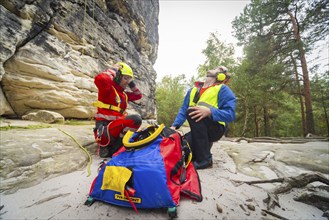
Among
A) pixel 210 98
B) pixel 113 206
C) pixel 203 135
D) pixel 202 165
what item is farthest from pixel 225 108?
pixel 113 206

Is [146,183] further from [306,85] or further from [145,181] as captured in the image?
[306,85]

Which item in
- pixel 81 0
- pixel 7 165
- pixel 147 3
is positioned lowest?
pixel 7 165

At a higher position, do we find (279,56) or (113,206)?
(279,56)

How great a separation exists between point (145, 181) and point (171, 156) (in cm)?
42

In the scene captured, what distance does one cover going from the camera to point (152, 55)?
15.8 metres

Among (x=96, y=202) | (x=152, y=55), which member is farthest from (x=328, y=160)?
(x=152, y=55)

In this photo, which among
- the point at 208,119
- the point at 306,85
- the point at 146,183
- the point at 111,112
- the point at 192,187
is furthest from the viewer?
the point at 306,85

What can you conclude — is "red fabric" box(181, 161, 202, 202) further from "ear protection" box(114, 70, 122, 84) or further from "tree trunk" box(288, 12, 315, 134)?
"tree trunk" box(288, 12, 315, 134)

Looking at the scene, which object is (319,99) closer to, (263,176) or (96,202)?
(263,176)

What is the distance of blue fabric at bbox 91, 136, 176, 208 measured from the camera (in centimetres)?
119

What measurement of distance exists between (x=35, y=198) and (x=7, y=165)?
800mm

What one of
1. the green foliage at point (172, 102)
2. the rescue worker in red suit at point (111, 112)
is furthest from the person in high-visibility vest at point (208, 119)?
the green foliage at point (172, 102)

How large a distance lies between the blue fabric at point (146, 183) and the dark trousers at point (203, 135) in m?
1.11

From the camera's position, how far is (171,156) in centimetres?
156
